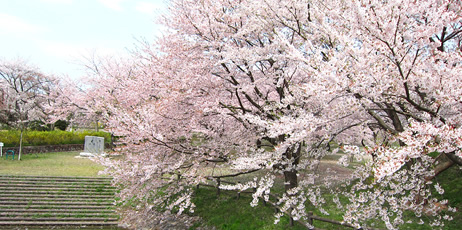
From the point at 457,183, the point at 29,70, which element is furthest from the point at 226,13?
the point at 29,70

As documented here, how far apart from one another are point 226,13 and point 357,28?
479 centimetres

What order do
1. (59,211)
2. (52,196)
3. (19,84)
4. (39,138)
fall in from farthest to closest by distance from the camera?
(19,84)
(39,138)
(52,196)
(59,211)

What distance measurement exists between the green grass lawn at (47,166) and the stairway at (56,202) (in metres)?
1.31

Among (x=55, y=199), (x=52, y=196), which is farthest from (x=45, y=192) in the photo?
(x=55, y=199)

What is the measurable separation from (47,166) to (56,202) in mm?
6413

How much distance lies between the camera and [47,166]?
19656mm

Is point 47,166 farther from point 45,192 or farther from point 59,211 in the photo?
point 59,211

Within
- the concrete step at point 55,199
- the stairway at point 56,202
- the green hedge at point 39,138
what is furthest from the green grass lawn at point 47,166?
the concrete step at point 55,199

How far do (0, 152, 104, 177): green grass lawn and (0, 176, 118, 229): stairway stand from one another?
4.30ft

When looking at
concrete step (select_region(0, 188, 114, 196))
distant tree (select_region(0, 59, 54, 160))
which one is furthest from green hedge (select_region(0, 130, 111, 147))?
concrete step (select_region(0, 188, 114, 196))

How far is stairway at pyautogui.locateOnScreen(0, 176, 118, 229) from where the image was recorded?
13055 millimetres

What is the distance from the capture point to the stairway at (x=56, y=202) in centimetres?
1305

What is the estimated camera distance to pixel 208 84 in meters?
9.90

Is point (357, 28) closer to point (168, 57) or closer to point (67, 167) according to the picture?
point (168, 57)
